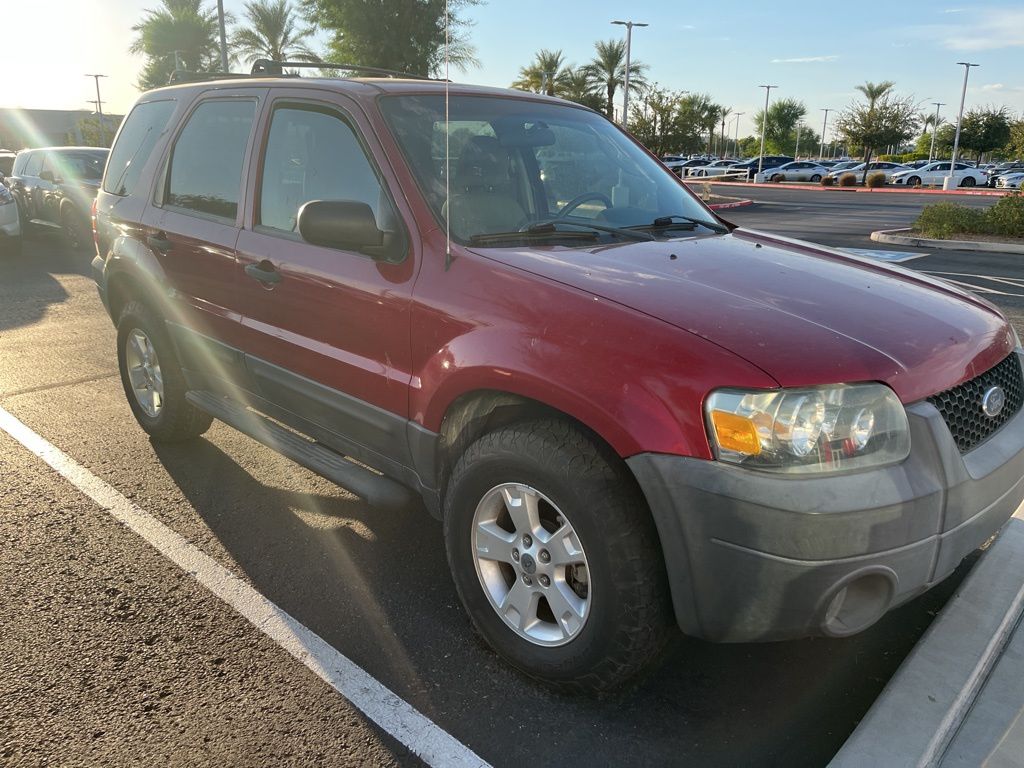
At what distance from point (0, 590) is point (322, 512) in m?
1.34

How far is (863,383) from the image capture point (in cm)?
213

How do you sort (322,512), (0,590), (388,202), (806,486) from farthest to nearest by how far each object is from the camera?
(322,512), (0,590), (388,202), (806,486)

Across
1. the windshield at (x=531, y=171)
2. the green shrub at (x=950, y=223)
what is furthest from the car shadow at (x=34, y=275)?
the green shrub at (x=950, y=223)

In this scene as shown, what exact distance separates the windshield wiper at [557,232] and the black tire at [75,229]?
1222cm

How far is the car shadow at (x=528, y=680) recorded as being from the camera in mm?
2414

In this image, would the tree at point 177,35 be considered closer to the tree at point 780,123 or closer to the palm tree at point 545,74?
the palm tree at point 545,74

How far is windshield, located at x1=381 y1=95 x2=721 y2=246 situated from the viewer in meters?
2.99

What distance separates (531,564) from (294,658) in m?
0.93

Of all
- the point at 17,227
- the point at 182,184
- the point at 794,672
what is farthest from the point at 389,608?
the point at 17,227

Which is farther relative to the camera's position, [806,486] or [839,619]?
[839,619]

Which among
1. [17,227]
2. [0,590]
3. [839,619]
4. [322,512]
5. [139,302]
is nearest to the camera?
[839,619]

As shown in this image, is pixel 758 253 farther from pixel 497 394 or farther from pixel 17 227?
pixel 17 227

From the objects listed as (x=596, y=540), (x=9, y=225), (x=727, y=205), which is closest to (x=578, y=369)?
(x=596, y=540)

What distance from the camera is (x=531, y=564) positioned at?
8.38 ft
